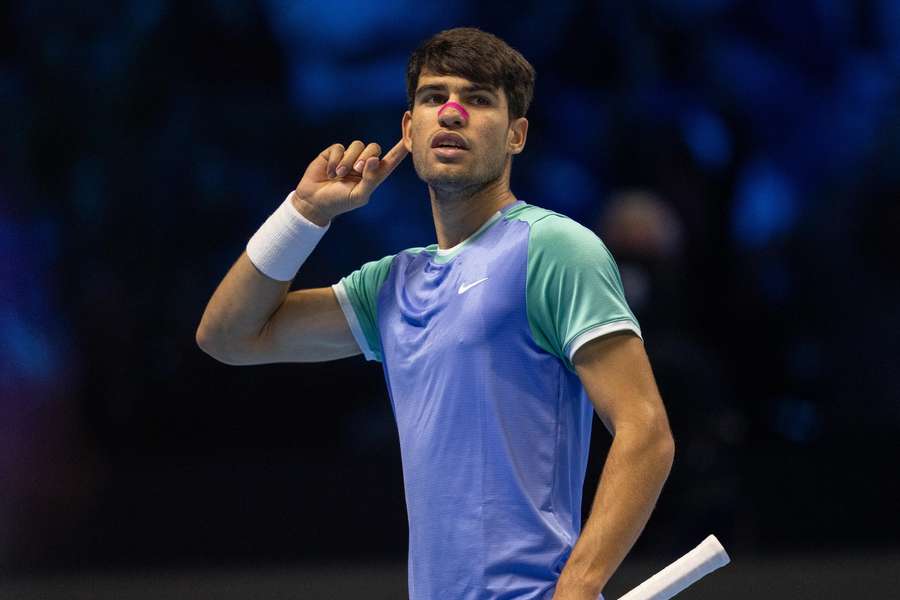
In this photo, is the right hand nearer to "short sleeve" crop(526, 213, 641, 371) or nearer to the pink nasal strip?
the pink nasal strip

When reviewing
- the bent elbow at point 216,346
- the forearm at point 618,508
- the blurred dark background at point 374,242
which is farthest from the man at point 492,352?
the blurred dark background at point 374,242

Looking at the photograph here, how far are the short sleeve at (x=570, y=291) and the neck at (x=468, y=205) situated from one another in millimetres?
195

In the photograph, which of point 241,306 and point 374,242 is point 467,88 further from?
point 374,242

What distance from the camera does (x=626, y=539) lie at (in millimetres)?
2113

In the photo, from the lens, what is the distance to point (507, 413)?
227 centimetres

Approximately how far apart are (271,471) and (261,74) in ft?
5.36

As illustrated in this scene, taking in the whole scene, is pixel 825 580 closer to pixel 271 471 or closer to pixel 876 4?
pixel 271 471

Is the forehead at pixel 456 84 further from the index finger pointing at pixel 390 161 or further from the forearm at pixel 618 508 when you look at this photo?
the forearm at pixel 618 508

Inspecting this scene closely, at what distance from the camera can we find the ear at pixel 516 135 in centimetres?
258

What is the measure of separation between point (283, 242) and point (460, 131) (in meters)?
0.45

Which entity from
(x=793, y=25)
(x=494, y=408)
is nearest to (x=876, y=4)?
(x=793, y=25)

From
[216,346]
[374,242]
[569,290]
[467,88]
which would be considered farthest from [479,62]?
[374,242]

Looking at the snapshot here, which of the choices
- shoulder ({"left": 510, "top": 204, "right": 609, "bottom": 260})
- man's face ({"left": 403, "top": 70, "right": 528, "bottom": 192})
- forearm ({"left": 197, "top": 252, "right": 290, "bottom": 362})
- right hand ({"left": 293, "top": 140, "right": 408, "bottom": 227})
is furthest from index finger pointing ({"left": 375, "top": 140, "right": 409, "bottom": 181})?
shoulder ({"left": 510, "top": 204, "right": 609, "bottom": 260})

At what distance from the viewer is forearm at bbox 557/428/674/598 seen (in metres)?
2.09
